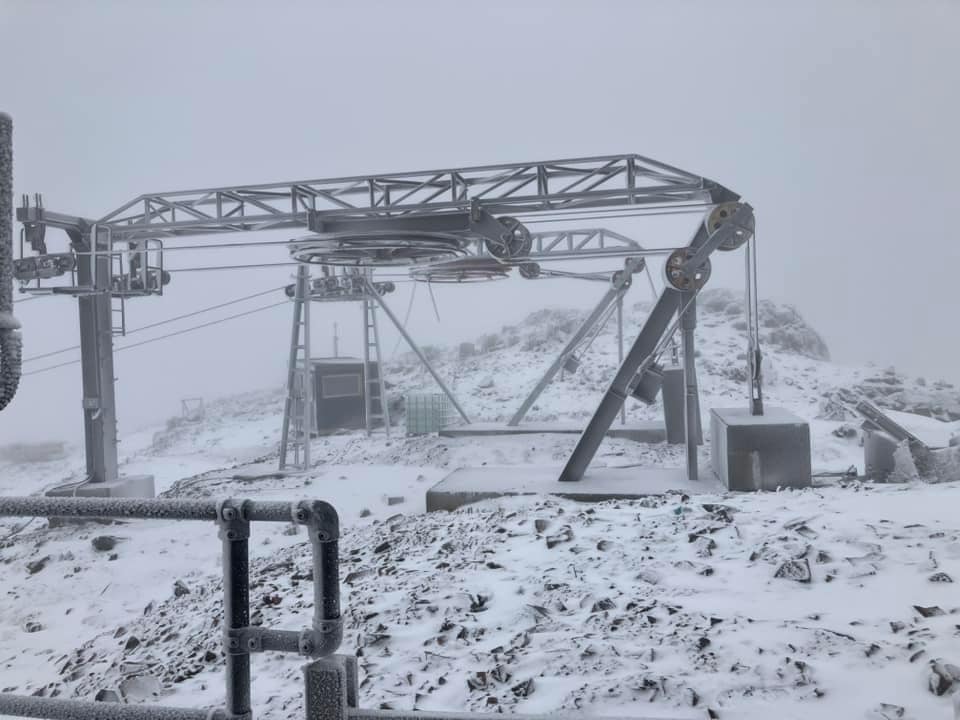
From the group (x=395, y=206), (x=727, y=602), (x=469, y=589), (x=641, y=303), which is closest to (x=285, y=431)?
(x=395, y=206)

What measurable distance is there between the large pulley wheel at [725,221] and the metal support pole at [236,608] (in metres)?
7.74

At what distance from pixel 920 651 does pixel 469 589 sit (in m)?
2.58

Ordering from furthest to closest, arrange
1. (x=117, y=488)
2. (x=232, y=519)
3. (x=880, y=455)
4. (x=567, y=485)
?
(x=117, y=488)
(x=880, y=455)
(x=567, y=485)
(x=232, y=519)

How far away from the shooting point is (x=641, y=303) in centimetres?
3722

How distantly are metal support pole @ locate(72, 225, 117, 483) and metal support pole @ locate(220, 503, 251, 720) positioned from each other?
35.9ft

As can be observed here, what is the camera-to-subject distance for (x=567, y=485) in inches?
352

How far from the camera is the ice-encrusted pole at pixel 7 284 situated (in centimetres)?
181

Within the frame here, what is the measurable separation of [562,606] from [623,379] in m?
4.59

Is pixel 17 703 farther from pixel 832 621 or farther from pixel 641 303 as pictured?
pixel 641 303

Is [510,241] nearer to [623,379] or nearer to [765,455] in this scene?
[623,379]

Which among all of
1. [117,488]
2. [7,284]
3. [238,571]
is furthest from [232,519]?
[117,488]

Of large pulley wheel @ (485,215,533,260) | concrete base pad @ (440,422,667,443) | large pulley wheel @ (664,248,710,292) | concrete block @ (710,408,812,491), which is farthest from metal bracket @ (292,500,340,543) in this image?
concrete base pad @ (440,422,667,443)

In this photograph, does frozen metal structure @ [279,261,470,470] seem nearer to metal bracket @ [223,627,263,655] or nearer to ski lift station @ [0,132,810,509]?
ski lift station @ [0,132,810,509]

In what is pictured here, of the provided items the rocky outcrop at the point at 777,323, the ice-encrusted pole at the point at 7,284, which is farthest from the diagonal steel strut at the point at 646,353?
the rocky outcrop at the point at 777,323
